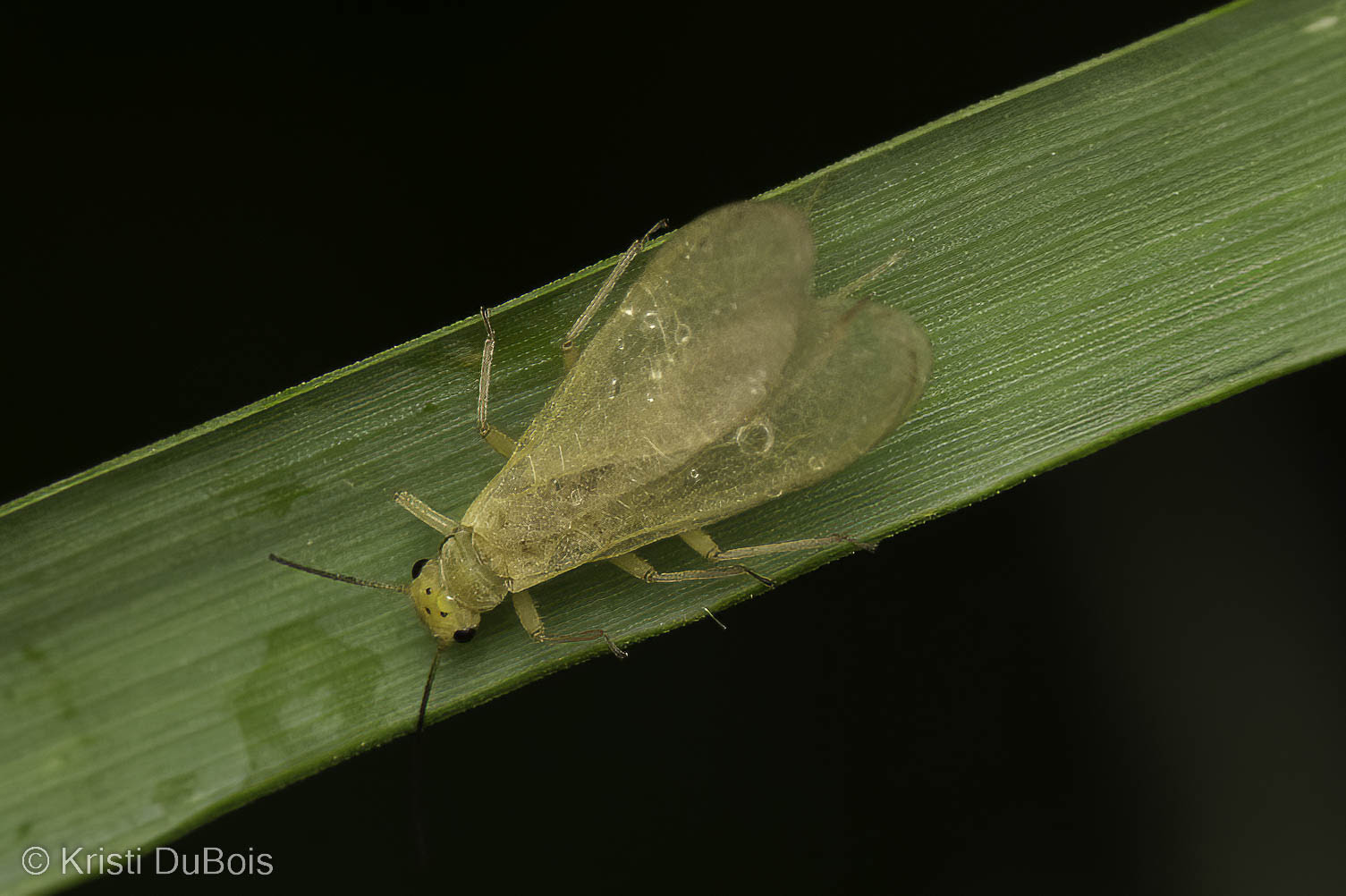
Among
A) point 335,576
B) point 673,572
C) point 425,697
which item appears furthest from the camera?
point 673,572

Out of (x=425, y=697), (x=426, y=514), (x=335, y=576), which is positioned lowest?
(x=425, y=697)

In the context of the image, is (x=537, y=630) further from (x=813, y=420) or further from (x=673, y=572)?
(x=813, y=420)

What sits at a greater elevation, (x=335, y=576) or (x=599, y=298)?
(x=599, y=298)

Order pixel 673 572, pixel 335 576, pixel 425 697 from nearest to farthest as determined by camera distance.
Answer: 1. pixel 425 697
2. pixel 335 576
3. pixel 673 572

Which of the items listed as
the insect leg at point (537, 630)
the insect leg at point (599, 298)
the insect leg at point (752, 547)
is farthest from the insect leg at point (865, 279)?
the insect leg at point (537, 630)

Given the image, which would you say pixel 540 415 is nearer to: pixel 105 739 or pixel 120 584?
pixel 120 584

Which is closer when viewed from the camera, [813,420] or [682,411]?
[813,420]

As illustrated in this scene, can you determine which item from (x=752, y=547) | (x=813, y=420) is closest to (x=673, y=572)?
(x=752, y=547)

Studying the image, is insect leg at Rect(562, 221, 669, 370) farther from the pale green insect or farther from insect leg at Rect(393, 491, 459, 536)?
insect leg at Rect(393, 491, 459, 536)
